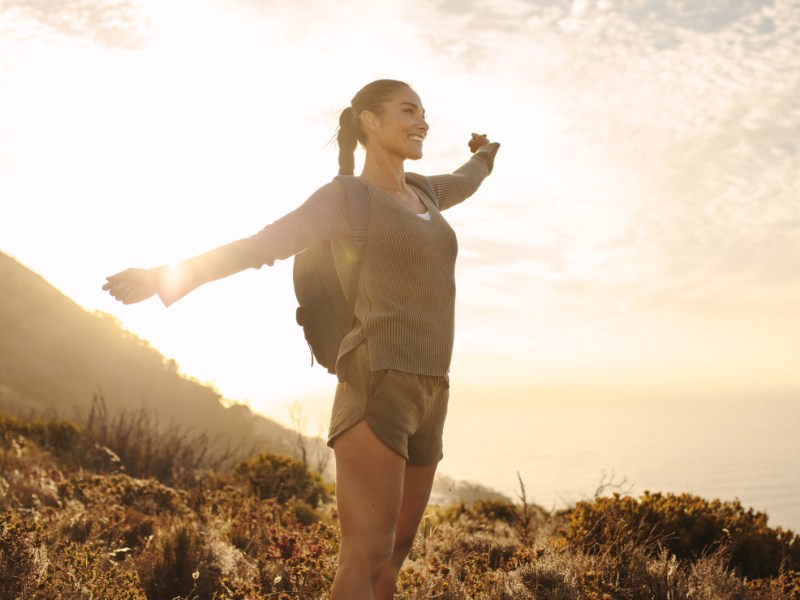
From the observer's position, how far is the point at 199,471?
10.2m

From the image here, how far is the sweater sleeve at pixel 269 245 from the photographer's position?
2.32m

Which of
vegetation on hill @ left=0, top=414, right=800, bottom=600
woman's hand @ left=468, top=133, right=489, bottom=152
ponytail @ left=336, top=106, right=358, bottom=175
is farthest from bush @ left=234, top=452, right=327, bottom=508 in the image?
ponytail @ left=336, top=106, right=358, bottom=175

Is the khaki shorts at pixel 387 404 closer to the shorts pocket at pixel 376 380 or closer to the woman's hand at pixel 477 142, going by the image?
the shorts pocket at pixel 376 380

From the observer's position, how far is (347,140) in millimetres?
3027

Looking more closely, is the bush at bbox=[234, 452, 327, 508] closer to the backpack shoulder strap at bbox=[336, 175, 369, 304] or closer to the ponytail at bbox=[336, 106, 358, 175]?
the ponytail at bbox=[336, 106, 358, 175]

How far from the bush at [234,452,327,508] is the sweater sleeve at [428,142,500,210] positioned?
19.5ft

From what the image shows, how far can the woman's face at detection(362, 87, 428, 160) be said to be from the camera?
2848 mm

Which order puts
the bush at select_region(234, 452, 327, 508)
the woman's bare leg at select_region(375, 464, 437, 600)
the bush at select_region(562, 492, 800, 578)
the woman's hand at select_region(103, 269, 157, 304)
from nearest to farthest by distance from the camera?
the woman's hand at select_region(103, 269, 157, 304)
the woman's bare leg at select_region(375, 464, 437, 600)
the bush at select_region(562, 492, 800, 578)
the bush at select_region(234, 452, 327, 508)

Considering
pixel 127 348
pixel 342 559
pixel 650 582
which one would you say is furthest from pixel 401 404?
pixel 127 348

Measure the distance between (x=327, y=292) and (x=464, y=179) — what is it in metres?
1.21

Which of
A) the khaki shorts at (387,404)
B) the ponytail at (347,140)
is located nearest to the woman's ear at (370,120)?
the ponytail at (347,140)

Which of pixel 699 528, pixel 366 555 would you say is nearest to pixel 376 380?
pixel 366 555

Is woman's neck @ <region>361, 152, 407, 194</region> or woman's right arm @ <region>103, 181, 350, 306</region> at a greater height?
woman's neck @ <region>361, 152, 407, 194</region>

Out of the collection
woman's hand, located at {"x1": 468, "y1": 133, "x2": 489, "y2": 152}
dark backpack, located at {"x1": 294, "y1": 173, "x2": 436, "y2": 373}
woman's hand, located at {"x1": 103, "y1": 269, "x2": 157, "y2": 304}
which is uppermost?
woman's hand, located at {"x1": 468, "y1": 133, "x2": 489, "y2": 152}
